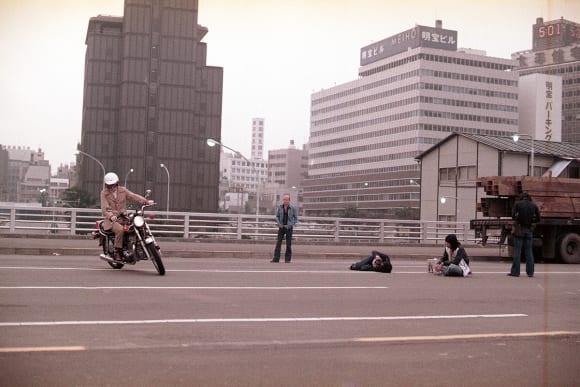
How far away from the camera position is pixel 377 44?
14412cm

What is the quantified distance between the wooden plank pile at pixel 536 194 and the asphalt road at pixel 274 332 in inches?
359

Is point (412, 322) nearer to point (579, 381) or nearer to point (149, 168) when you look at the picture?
Answer: point (579, 381)

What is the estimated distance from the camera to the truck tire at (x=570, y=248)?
2142 centimetres

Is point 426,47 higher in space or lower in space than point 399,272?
higher

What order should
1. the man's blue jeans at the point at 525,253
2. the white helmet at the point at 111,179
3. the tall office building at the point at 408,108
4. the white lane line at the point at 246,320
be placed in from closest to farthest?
the white lane line at the point at 246,320 < the white helmet at the point at 111,179 < the man's blue jeans at the point at 525,253 < the tall office building at the point at 408,108

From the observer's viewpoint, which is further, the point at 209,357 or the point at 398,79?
the point at 398,79

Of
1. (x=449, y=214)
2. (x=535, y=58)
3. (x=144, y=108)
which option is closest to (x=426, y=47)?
(x=535, y=58)

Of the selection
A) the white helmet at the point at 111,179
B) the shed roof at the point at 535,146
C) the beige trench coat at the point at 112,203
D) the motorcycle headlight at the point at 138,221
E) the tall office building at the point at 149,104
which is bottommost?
the motorcycle headlight at the point at 138,221

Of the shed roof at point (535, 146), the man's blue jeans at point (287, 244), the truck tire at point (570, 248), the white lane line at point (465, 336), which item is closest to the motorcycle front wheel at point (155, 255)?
the man's blue jeans at point (287, 244)

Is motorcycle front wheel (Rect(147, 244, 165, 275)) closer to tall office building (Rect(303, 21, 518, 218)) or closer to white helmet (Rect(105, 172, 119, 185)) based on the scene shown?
white helmet (Rect(105, 172, 119, 185))

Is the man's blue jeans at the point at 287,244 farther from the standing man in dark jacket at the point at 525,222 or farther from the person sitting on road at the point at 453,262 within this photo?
the standing man in dark jacket at the point at 525,222

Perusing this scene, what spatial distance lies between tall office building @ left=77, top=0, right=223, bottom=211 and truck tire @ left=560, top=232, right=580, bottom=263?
8339cm

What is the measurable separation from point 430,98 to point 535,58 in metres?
42.6

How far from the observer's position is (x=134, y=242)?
12812mm
